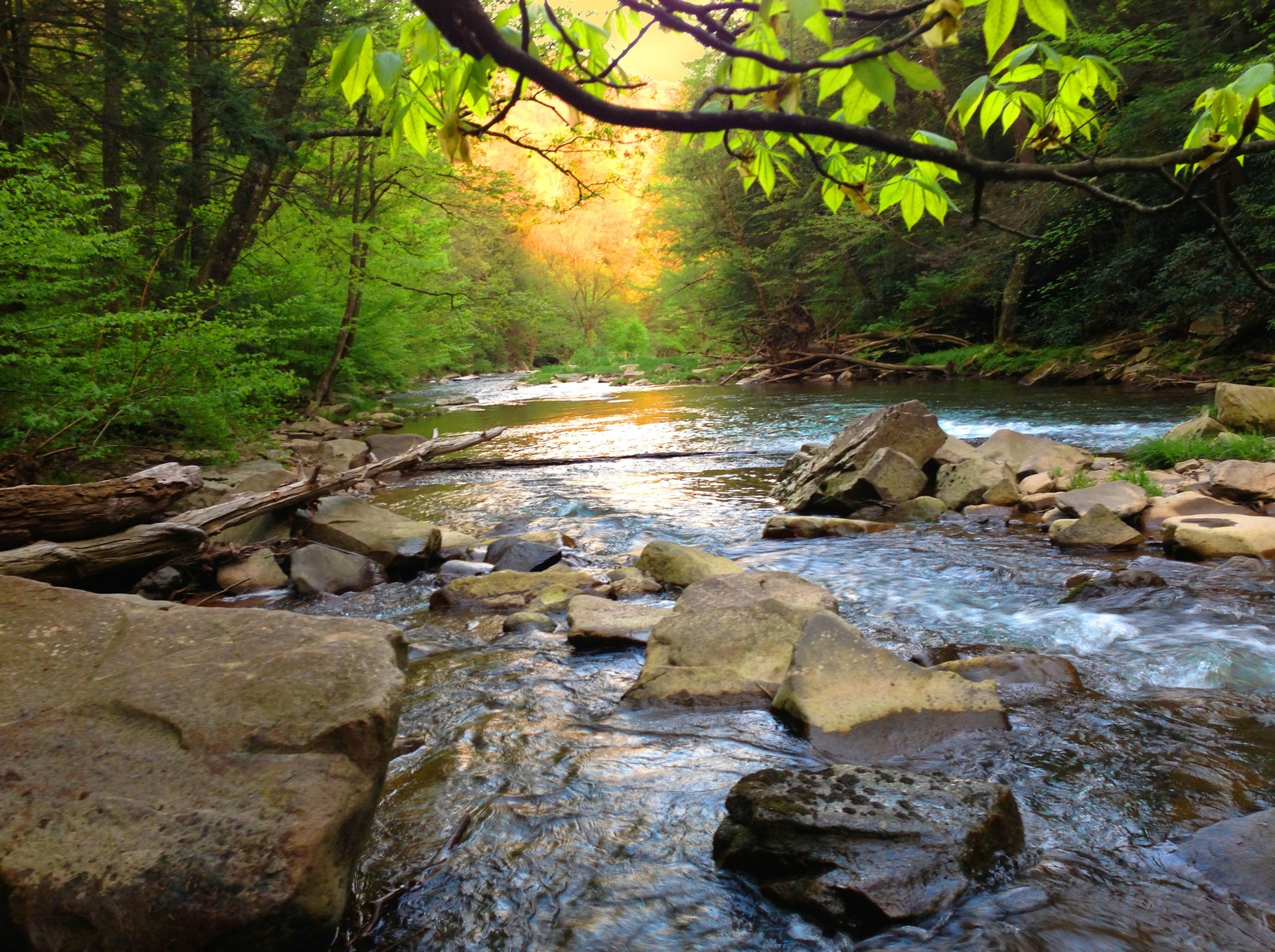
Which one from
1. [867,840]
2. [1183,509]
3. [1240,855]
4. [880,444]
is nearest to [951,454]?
[880,444]

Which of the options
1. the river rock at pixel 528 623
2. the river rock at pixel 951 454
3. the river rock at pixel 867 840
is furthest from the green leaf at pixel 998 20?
the river rock at pixel 951 454

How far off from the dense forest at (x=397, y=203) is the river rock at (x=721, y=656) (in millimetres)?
2163

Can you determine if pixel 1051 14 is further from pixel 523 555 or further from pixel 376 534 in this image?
pixel 376 534

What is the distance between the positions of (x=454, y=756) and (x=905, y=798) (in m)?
1.82

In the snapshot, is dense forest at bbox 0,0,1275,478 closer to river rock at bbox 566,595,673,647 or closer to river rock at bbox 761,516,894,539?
river rock at bbox 566,595,673,647

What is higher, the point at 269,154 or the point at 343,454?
the point at 269,154

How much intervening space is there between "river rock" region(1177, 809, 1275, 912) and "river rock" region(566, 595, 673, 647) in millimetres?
2601

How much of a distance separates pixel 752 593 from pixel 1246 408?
8.04m

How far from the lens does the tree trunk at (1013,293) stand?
20391 millimetres

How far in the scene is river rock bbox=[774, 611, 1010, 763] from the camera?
10.6ft

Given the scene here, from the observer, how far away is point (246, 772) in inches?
81.3

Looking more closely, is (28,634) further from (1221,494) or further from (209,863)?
(1221,494)

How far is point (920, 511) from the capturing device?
7664 millimetres

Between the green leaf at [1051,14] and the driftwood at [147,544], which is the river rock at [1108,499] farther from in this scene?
the driftwood at [147,544]
